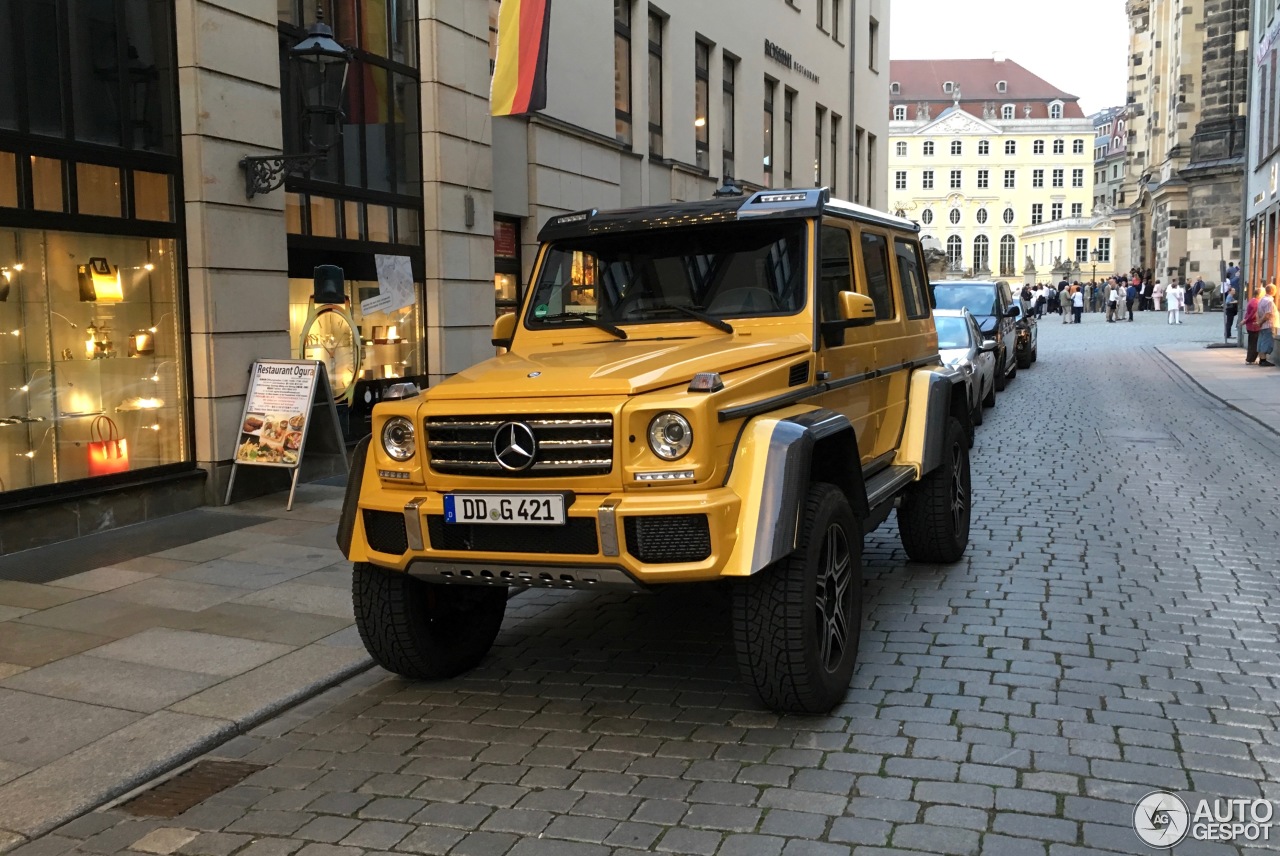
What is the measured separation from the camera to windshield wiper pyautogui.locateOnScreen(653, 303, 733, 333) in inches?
223

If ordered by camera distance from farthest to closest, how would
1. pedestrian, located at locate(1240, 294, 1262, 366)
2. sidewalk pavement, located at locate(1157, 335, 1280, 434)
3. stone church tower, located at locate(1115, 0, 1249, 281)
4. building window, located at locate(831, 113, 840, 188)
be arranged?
stone church tower, located at locate(1115, 0, 1249, 281) < building window, located at locate(831, 113, 840, 188) < pedestrian, located at locate(1240, 294, 1262, 366) < sidewalk pavement, located at locate(1157, 335, 1280, 434)

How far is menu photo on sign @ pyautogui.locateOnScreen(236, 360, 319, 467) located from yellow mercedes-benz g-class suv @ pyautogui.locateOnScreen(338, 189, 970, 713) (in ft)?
13.7

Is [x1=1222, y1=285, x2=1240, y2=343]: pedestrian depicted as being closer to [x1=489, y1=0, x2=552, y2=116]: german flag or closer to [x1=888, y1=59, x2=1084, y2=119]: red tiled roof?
[x1=489, y1=0, x2=552, y2=116]: german flag

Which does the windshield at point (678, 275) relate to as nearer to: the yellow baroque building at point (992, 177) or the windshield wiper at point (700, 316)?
the windshield wiper at point (700, 316)

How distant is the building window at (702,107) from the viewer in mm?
22719

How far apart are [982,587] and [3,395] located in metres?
6.90

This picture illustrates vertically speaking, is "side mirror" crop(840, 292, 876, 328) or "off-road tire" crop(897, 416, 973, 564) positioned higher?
"side mirror" crop(840, 292, 876, 328)

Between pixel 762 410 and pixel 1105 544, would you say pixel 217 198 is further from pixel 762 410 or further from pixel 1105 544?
pixel 1105 544

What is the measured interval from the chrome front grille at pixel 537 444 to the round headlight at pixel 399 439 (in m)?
0.13

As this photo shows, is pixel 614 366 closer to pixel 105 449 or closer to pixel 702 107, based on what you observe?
pixel 105 449

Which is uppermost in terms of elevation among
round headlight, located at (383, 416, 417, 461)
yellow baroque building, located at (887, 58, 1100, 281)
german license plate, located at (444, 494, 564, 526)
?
yellow baroque building, located at (887, 58, 1100, 281)

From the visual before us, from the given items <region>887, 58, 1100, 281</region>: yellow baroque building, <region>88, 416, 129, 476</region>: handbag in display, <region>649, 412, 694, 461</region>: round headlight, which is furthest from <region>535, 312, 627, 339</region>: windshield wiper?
<region>887, 58, 1100, 281</region>: yellow baroque building

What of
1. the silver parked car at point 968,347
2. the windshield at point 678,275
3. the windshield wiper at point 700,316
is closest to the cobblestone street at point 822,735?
the windshield wiper at point 700,316

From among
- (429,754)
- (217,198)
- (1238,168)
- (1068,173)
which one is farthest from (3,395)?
(1068,173)
